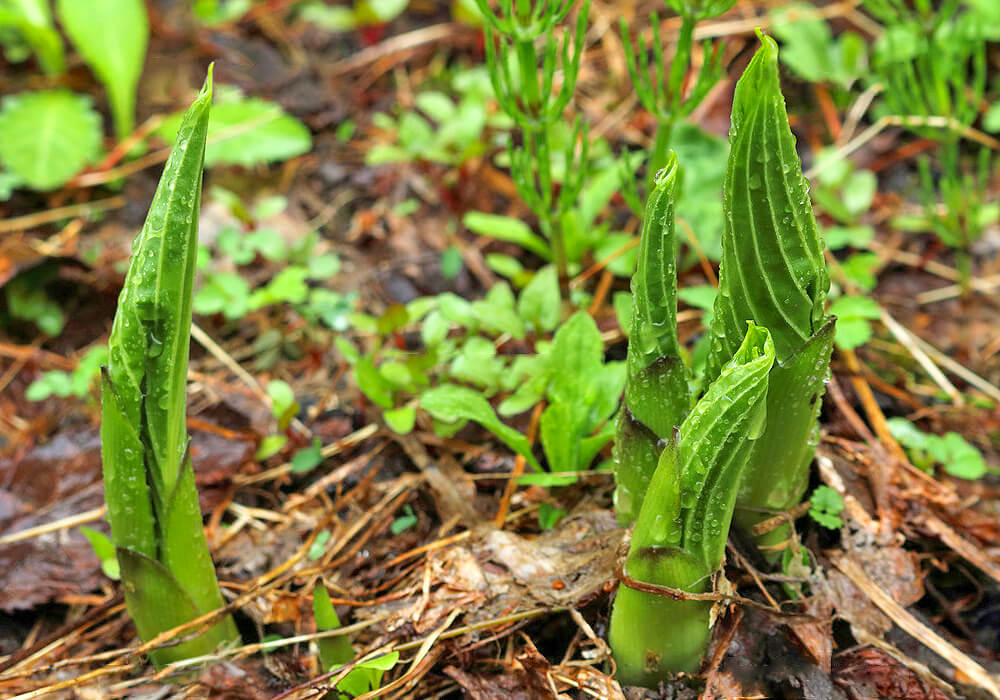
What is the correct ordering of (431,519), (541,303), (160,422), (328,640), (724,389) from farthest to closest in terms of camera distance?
1. (541,303)
2. (431,519)
3. (328,640)
4. (160,422)
5. (724,389)

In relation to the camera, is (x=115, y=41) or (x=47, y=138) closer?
(x=47, y=138)

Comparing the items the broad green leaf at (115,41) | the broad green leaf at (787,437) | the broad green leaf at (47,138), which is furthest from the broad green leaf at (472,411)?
the broad green leaf at (115,41)

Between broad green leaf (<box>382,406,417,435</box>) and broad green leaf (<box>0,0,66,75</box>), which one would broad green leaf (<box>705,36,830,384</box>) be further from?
broad green leaf (<box>0,0,66,75</box>)

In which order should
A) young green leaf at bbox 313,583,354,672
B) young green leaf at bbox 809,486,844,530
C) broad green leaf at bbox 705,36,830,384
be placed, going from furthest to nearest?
young green leaf at bbox 809,486,844,530
young green leaf at bbox 313,583,354,672
broad green leaf at bbox 705,36,830,384

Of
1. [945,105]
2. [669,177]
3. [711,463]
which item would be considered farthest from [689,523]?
[945,105]

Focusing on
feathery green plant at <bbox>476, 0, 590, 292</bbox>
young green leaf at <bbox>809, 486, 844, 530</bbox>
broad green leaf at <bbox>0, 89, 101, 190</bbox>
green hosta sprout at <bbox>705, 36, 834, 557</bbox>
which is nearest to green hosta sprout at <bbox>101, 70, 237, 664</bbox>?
green hosta sprout at <bbox>705, 36, 834, 557</bbox>

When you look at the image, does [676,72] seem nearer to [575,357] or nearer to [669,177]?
[575,357]

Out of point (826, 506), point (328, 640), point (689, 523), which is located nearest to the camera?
point (689, 523)

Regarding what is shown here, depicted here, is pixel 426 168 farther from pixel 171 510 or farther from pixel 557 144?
pixel 171 510
